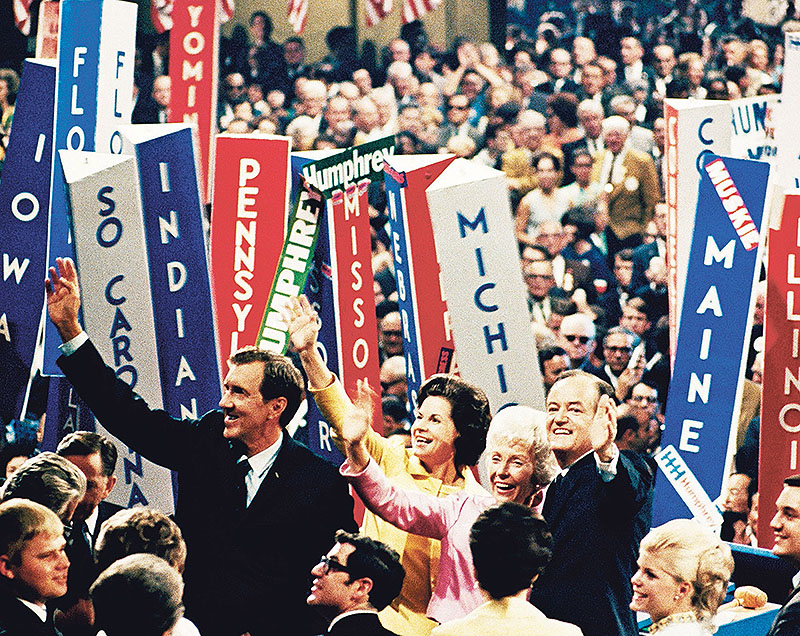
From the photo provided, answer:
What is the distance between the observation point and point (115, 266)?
17.2 feet

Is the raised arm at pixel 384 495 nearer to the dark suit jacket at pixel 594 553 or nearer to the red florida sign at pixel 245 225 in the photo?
the dark suit jacket at pixel 594 553

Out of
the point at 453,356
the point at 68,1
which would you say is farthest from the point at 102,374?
the point at 68,1

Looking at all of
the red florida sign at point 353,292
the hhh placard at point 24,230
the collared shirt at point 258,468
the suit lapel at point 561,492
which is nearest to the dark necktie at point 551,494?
the suit lapel at point 561,492

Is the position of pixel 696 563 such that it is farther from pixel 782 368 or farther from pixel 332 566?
pixel 782 368

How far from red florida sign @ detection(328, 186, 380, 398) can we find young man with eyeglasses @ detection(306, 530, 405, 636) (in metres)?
2.07

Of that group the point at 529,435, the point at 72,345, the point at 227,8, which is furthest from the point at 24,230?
the point at 227,8

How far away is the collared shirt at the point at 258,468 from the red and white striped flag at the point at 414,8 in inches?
388

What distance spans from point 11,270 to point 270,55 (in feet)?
24.0

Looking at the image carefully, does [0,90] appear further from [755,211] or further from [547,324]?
[755,211]

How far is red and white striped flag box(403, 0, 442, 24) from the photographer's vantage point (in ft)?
44.4

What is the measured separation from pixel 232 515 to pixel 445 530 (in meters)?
0.62

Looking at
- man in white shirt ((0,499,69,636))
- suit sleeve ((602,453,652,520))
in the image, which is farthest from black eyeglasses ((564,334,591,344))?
man in white shirt ((0,499,69,636))

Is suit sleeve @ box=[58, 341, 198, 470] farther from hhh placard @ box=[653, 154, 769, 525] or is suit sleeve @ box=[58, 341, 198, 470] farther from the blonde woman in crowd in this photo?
hhh placard @ box=[653, 154, 769, 525]

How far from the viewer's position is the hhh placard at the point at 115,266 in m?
5.20
